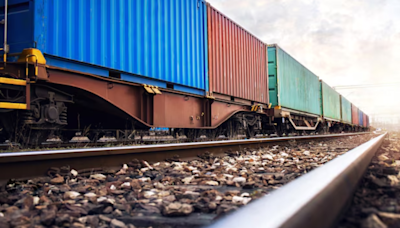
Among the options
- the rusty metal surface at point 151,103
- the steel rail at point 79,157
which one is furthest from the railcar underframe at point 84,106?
the steel rail at point 79,157

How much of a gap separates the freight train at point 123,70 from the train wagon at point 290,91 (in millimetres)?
1676

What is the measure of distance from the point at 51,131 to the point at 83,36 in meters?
1.81

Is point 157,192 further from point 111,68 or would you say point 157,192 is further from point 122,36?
point 122,36

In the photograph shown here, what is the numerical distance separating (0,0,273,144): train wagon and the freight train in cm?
2

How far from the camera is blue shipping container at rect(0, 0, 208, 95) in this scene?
4871 millimetres

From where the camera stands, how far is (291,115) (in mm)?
13992

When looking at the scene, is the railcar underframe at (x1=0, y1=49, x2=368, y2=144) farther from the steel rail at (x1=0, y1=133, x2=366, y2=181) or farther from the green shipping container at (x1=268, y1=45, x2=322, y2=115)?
the green shipping container at (x1=268, y1=45, x2=322, y2=115)

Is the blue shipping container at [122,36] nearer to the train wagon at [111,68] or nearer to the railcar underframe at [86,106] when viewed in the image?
the train wagon at [111,68]

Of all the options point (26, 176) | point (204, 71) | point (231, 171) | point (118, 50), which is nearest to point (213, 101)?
point (204, 71)

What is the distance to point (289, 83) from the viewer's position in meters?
14.2

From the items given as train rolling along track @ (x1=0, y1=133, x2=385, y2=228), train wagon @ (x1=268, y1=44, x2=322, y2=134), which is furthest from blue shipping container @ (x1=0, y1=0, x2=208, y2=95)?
train wagon @ (x1=268, y1=44, x2=322, y2=134)

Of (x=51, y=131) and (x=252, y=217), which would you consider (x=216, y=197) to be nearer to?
(x=252, y=217)

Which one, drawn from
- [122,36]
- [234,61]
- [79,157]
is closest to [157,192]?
[79,157]

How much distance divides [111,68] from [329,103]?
21.1m
